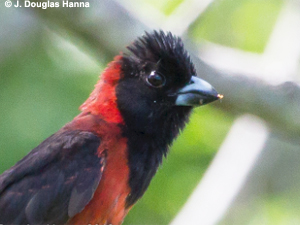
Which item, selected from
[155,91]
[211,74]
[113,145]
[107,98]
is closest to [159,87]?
[155,91]

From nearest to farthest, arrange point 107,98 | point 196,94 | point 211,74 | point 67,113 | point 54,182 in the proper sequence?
point 54,182 < point 196,94 < point 107,98 < point 211,74 < point 67,113

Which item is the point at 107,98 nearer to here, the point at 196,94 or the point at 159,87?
the point at 159,87

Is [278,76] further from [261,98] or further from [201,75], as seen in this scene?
[201,75]

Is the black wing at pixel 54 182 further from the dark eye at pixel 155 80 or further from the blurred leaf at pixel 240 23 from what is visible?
the blurred leaf at pixel 240 23

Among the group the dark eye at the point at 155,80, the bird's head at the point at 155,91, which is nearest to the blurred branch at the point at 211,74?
the bird's head at the point at 155,91

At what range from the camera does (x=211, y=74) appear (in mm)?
5625

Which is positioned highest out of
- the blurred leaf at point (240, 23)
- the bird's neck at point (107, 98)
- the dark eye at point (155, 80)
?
the blurred leaf at point (240, 23)

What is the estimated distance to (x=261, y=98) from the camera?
18.1 ft

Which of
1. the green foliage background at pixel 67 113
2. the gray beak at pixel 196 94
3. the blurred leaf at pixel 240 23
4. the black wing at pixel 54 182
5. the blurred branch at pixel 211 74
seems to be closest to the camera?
the black wing at pixel 54 182

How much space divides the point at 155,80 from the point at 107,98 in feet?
1.18

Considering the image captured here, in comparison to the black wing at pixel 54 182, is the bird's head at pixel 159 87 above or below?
above

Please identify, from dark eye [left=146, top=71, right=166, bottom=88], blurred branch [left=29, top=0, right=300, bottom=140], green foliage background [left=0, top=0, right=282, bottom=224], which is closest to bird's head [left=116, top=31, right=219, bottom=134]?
dark eye [left=146, top=71, right=166, bottom=88]

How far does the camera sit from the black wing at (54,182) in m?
4.45

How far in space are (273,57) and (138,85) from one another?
1730 mm
